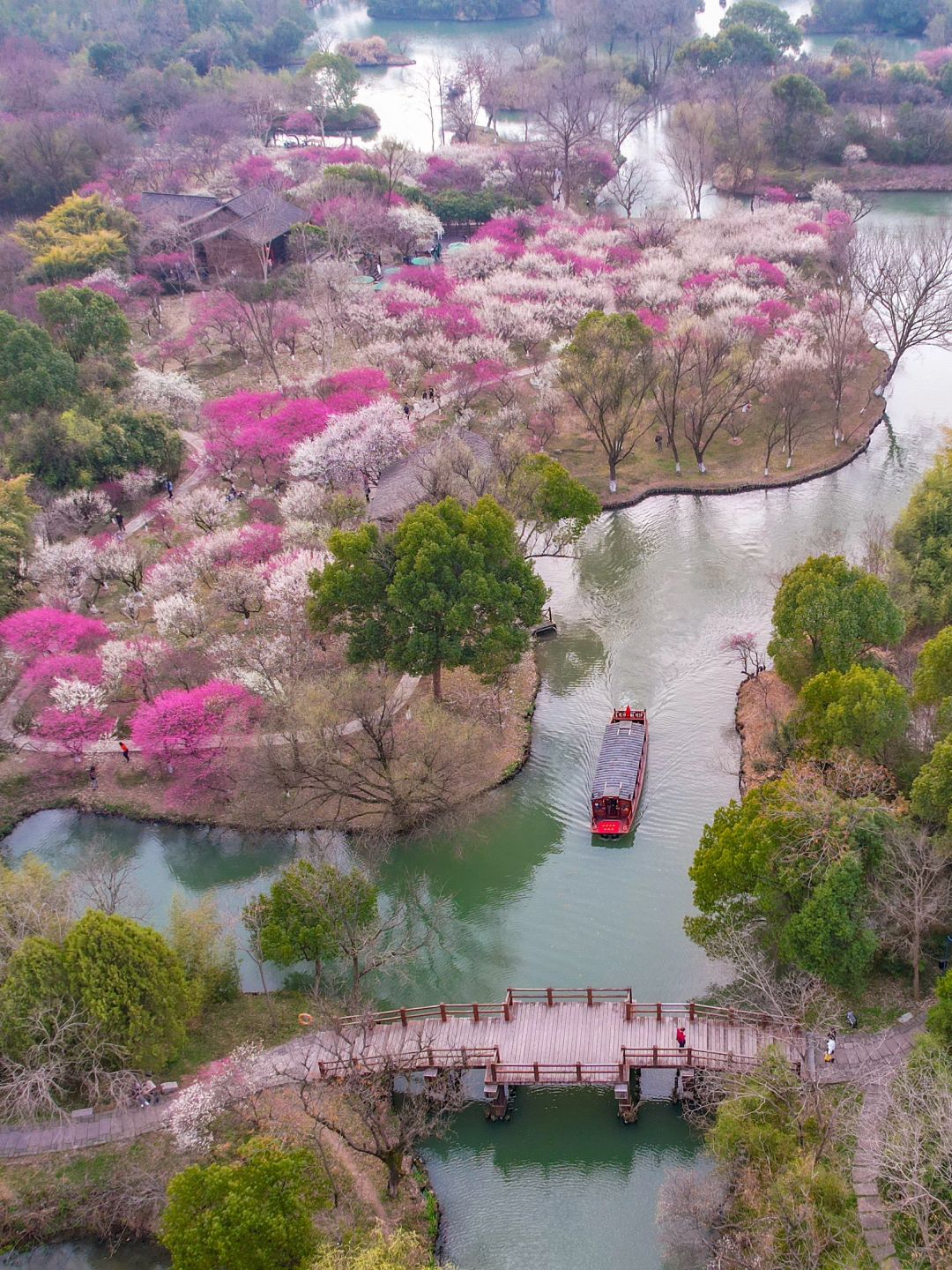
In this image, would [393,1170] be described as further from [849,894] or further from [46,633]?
[46,633]

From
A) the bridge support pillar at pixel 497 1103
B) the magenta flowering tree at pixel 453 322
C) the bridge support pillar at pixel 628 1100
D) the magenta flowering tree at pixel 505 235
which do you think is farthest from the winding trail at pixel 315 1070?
the magenta flowering tree at pixel 505 235

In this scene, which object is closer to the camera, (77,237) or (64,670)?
(64,670)

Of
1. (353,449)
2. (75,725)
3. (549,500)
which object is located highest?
(353,449)

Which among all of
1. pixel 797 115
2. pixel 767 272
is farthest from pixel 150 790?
pixel 797 115

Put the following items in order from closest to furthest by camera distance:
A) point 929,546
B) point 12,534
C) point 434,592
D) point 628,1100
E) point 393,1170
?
point 393,1170
point 628,1100
point 434,592
point 929,546
point 12,534

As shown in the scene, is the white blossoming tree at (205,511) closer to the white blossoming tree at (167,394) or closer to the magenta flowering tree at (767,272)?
the white blossoming tree at (167,394)

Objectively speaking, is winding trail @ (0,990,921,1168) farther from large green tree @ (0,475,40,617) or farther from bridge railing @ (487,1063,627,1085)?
large green tree @ (0,475,40,617)

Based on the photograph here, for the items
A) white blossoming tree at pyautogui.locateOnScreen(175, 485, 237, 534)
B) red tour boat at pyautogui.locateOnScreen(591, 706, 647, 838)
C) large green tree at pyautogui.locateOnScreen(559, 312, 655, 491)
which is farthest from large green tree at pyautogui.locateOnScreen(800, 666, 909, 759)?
white blossoming tree at pyautogui.locateOnScreen(175, 485, 237, 534)

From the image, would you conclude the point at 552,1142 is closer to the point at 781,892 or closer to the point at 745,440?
the point at 781,892
